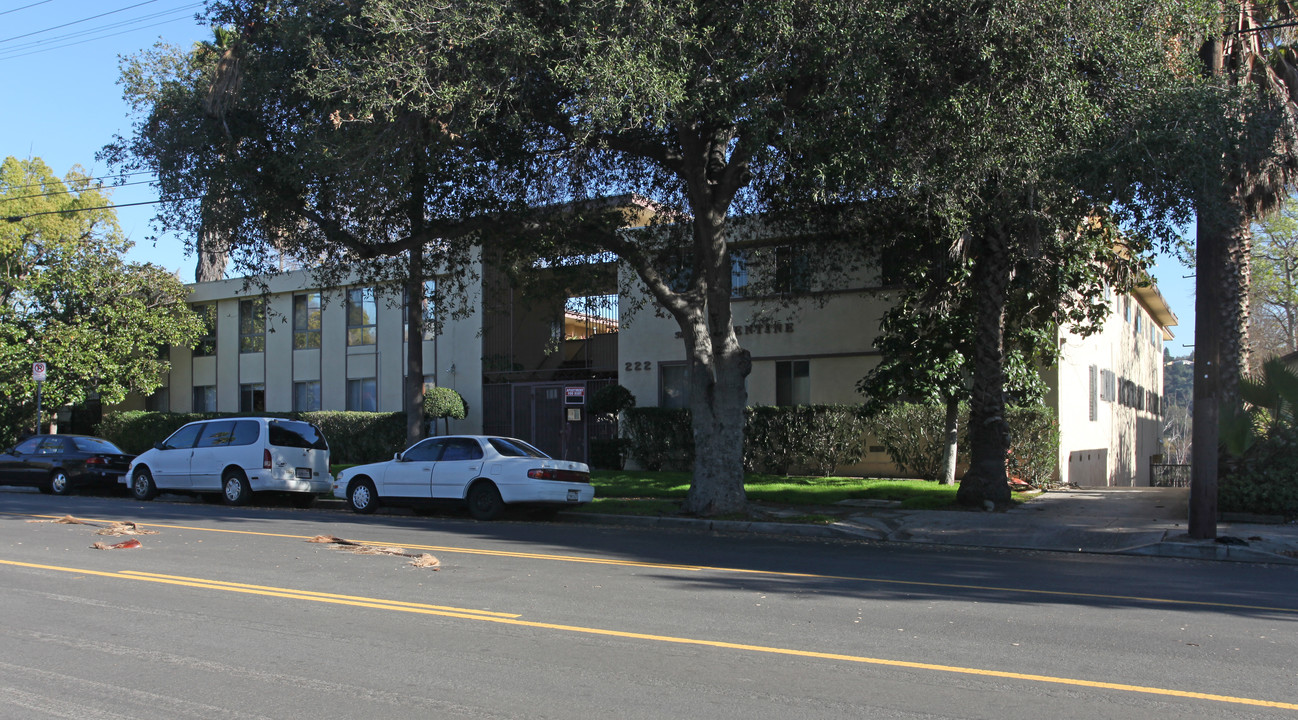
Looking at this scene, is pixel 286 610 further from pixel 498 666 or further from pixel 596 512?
pixel 596 512

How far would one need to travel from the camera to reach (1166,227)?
12.3 meters

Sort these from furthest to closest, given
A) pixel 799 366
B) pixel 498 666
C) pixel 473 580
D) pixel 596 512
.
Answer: pixel 799 366, pixel 596 512, pixel 473 580, pixel 498 666

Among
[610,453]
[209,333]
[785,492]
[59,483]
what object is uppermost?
[209,333]

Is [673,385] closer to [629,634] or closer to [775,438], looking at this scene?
[775,438]

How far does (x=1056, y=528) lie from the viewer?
1411 cm

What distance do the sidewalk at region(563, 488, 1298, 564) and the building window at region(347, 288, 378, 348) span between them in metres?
15.4

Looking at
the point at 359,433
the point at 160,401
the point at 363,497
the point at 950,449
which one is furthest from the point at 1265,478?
the point at 160,401

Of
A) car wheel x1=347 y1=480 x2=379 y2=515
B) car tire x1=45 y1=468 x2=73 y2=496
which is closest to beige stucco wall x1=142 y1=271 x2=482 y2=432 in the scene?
car tire x1=45 y1=468 x2=73 y2=496

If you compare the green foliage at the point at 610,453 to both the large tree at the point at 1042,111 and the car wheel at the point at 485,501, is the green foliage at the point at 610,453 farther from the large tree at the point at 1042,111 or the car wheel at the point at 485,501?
the large tree at the point at 1042,111

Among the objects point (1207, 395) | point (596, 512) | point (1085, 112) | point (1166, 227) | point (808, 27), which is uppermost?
point (808, 27)

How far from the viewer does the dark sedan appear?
21.3m

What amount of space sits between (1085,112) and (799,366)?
1146 centimetres

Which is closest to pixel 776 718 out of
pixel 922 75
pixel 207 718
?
pixel 207 718

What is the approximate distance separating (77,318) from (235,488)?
16.6m
